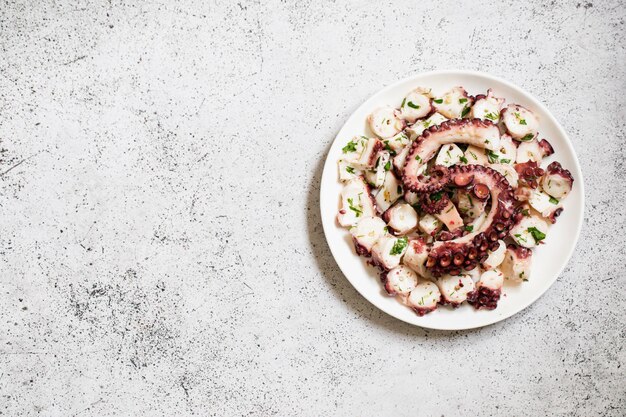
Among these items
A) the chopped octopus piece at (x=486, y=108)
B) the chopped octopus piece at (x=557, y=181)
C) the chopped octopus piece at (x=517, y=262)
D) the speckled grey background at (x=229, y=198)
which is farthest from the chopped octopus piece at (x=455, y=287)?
the chopped octopus piece at (x=486, y=108)

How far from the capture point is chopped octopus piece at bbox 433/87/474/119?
1617mm

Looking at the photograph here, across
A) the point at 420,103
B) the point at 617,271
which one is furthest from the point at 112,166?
the point at 617,271

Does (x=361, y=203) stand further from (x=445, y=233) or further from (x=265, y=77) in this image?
(x=265, y=77)

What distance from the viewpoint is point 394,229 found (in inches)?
63.4

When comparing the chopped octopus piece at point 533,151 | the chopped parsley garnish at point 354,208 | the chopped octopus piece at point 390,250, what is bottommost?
the chopped octopus piece at point 390,250

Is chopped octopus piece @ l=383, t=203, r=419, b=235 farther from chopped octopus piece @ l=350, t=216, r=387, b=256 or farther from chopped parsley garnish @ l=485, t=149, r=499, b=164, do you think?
chopped parsley garnish @ l=485, t=149, r=499, b=164

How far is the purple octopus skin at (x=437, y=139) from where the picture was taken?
1547mm

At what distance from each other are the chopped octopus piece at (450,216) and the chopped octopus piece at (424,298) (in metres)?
0.19

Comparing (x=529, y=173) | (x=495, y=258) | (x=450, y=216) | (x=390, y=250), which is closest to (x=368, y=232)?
(x=390, y=250)

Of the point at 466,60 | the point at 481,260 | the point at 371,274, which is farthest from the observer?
the point at 466,60

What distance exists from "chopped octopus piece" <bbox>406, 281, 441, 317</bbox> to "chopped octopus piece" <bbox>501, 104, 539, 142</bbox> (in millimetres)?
473

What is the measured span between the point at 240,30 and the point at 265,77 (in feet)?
0.52

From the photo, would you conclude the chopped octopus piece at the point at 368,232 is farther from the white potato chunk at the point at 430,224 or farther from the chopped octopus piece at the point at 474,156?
the chopped octopus piece at the point at 474,156

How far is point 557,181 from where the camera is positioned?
1.60m
